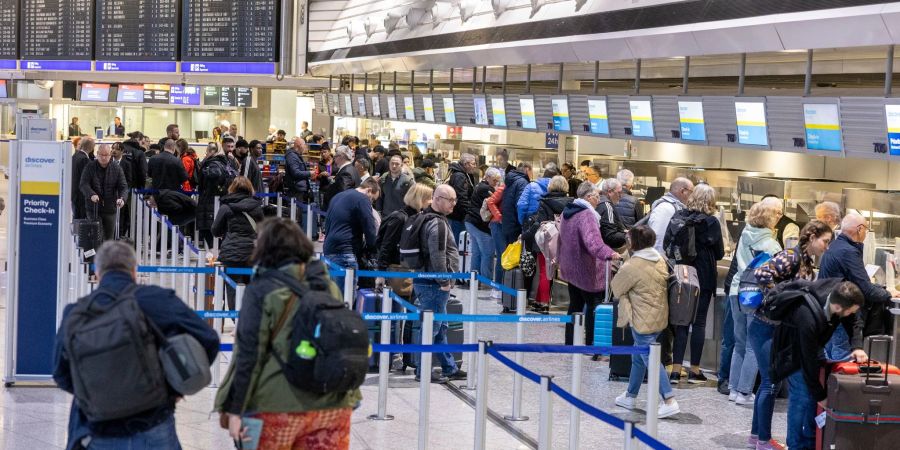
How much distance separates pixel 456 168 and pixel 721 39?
5810mm

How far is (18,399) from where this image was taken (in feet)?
27.5

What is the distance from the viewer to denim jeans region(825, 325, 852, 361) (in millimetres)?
7793

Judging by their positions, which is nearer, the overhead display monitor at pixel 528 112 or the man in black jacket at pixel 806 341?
the man in black jacket at pixel 806 341

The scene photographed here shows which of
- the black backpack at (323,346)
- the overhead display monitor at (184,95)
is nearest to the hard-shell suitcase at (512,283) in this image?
the black backpack at (323,346)

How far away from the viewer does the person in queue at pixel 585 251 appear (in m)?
10.5

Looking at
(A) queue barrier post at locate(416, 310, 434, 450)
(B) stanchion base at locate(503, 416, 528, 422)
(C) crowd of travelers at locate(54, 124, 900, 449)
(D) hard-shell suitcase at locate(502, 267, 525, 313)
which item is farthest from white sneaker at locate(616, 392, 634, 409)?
(D) hard-shell suitcase at locate(502, 267, 525, 313)

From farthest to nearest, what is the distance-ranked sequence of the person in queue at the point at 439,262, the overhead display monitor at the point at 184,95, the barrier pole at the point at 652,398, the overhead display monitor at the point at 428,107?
1. the overhead display monitor at the point at 184,95
2. the overhead display monitor at the point at 428,107
3. the person in queue at the point at 439,262
4. the barrier pole at the point at 652,398

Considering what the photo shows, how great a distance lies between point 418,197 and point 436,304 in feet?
2.78

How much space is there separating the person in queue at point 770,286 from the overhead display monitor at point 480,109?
828 centimetres

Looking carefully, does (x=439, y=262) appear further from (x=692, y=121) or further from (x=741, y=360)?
(x=692, y=121)

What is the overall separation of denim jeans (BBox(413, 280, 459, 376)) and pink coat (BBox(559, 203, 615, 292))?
1336 mm

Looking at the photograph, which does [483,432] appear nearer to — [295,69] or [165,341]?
[165,341]

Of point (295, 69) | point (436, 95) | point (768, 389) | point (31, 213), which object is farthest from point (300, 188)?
point (768, 389)

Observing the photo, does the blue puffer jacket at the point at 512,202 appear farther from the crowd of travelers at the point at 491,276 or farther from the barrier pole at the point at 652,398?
the barrier pole at the point at 652,398
